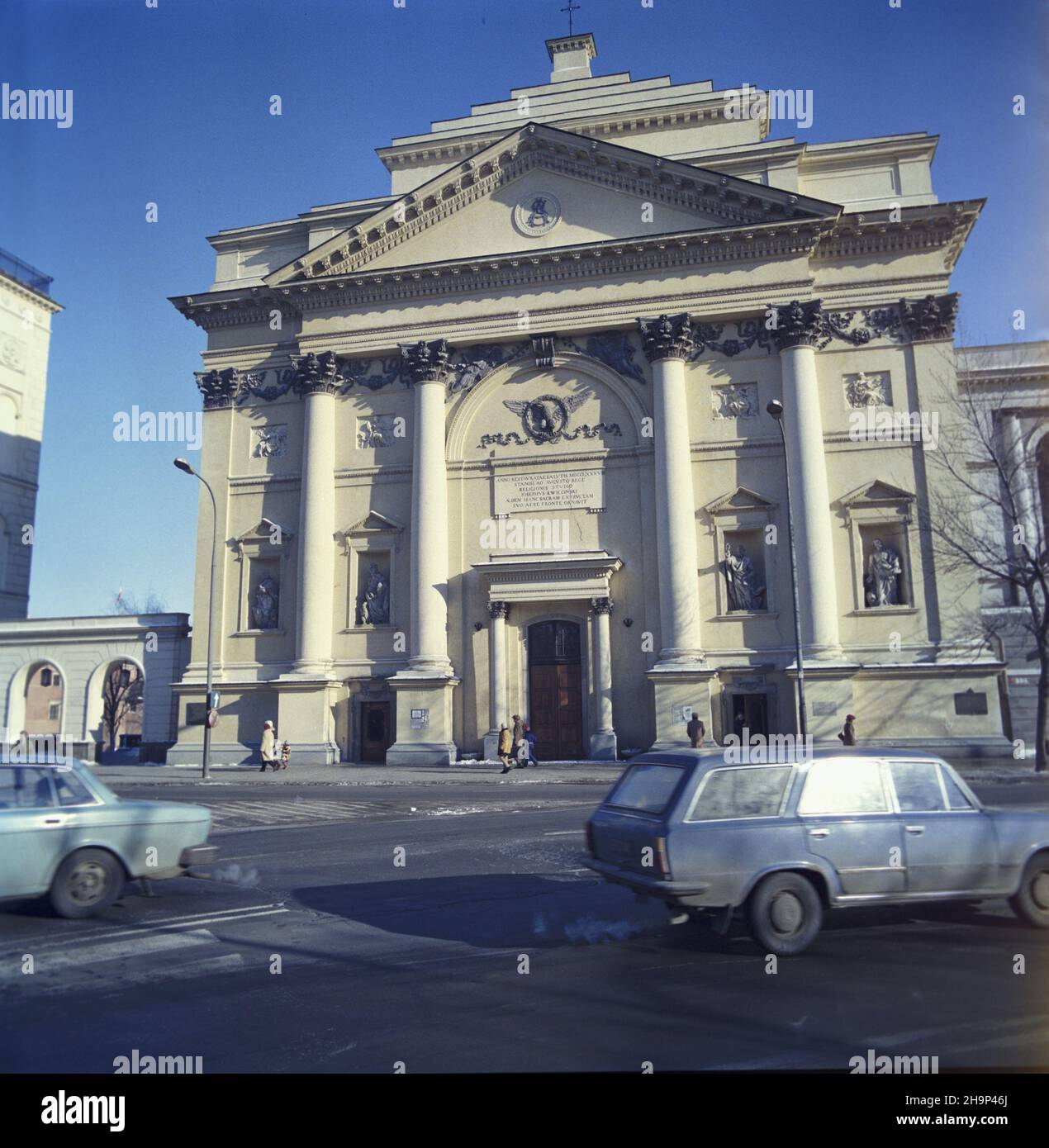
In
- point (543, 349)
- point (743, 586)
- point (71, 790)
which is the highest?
point (543, 349)

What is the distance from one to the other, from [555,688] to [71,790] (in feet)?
74.4

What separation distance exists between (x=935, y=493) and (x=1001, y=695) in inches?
252

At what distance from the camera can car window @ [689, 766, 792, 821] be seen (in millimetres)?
6898

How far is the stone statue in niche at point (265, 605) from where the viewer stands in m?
32.2

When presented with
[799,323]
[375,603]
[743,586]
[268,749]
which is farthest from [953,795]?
[375,603]

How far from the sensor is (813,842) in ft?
22.5

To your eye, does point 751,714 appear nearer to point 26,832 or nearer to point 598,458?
point 598,458

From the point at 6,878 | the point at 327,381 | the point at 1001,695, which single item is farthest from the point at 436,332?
the point at 6,878

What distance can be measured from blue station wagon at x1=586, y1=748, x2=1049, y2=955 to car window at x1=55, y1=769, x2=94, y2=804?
175 inches

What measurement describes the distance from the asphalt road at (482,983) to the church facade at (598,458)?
19520 mm

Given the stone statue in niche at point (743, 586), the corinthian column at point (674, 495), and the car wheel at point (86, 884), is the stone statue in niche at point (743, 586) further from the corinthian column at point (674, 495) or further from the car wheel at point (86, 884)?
the car wheel at point (86, 884)

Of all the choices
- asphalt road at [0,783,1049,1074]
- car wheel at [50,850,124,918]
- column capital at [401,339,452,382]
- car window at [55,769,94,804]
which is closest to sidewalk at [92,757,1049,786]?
column capital at [401,339,452,382]

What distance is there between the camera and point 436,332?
1254 inches
